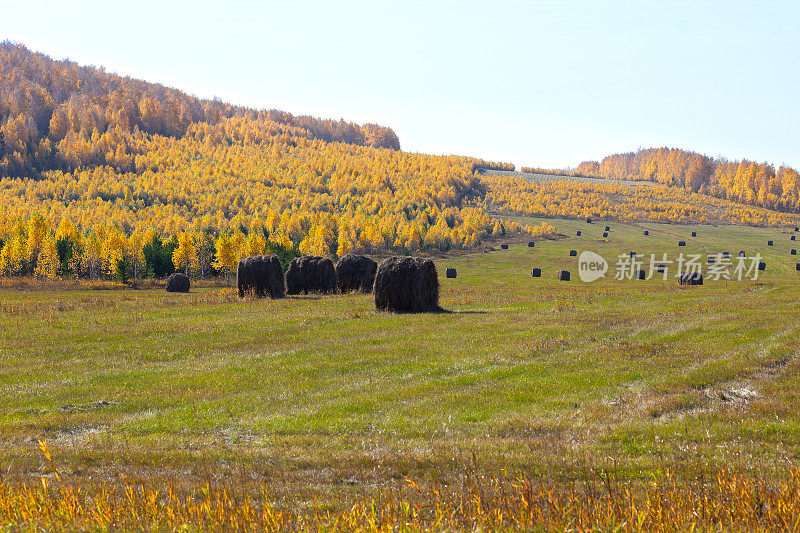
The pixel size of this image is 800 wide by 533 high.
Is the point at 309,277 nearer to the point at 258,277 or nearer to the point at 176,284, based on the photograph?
the point at 258,277

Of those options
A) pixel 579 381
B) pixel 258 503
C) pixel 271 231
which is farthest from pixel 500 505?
pixel 271 231

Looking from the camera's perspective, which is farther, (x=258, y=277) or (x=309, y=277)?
(x=309, y=277)

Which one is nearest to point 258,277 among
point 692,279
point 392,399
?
point 392,399

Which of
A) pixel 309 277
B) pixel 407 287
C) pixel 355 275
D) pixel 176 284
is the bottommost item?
pixel 176 284

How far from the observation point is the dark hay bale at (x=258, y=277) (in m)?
48.2

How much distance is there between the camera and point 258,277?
4819 centimetres

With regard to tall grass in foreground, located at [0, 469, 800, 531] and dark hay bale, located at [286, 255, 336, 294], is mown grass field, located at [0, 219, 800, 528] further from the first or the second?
dark hay bale, located at [286, 255, 336, 294]

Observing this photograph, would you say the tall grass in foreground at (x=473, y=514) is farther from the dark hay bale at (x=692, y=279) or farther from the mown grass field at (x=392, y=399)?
the dark hay bale at (x=692, y=279)

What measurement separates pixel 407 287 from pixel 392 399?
803 inches

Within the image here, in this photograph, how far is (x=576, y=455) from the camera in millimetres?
10102

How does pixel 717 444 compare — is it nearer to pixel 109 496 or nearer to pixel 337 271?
pixel 109 496

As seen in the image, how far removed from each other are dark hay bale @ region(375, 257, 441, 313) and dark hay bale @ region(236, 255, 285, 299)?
52.8 ft

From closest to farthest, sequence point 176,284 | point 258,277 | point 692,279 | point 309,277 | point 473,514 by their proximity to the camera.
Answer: point 473,514, point 258,277, point 309,277, point 692,279, point 176,284

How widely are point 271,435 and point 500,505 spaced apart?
7.46 metres
